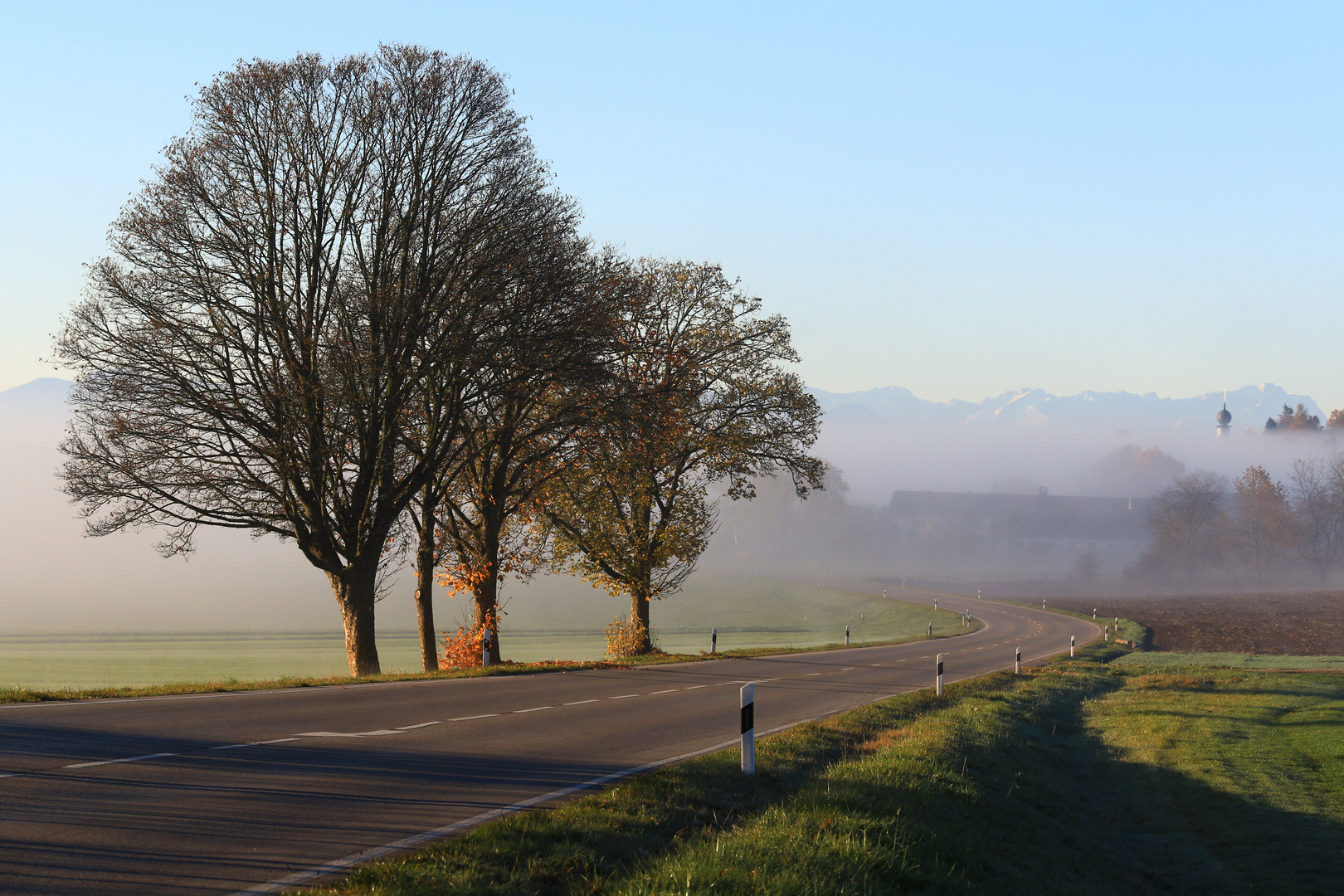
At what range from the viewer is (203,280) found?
64.7 feet

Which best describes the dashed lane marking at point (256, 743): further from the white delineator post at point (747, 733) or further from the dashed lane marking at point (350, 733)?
the white delineator post at point (747, 733)

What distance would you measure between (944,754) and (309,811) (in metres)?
7.98

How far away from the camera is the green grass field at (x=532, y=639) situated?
38.3 metres

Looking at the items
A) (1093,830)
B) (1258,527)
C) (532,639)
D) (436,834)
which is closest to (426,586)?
(1093,830)

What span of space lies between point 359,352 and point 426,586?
7610mm

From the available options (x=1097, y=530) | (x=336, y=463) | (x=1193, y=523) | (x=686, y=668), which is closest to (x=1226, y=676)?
(x=686, y=668)

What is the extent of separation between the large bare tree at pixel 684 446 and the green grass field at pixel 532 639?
7.72 meters

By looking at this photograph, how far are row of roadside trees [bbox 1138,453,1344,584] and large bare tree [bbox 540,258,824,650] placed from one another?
99485mm

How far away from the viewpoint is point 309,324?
20.9m

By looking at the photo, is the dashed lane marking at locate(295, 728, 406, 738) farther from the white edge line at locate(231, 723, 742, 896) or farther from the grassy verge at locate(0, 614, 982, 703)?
the grassy verge at locate(0, 614, 982, 703)

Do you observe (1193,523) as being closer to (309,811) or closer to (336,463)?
(336,463)

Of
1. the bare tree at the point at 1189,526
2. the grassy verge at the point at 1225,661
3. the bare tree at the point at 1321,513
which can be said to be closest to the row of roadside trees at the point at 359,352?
the grassy verge at the point at 1225,661

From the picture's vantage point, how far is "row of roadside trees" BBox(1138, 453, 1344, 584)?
110250mm

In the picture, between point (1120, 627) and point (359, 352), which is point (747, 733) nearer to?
point (359, 352)
